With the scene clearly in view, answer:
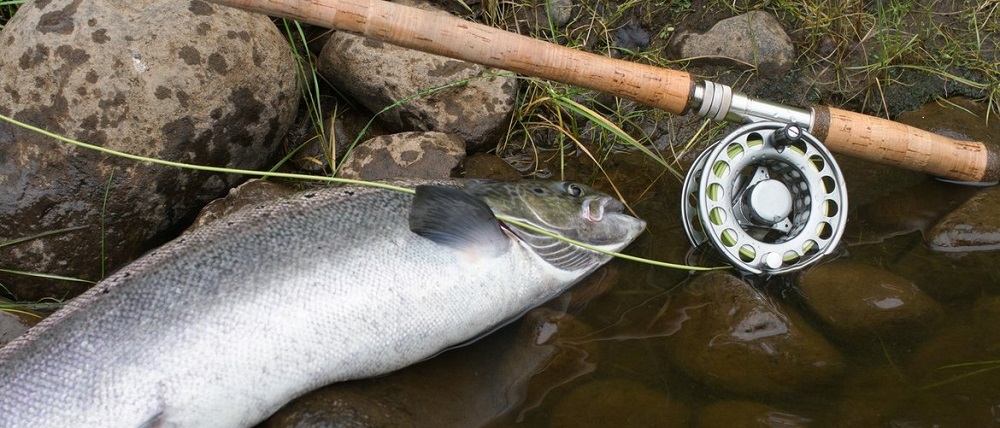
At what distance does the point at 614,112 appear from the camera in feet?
12.7

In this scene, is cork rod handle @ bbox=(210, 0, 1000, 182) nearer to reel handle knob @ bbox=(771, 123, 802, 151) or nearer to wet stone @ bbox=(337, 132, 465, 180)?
reel handle knob @ bbox=(771, 123, 802, 151)

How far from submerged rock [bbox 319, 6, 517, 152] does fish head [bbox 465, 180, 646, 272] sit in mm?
763

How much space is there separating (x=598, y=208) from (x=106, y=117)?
6.19ft

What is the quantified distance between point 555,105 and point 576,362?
4.73 feet

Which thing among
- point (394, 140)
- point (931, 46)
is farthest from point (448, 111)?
point (931, 46)

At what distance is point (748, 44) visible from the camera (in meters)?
3.93

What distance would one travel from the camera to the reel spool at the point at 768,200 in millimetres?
2934

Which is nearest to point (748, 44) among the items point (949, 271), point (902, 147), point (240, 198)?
point (902, 147)

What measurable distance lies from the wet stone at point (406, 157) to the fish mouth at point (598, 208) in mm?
720

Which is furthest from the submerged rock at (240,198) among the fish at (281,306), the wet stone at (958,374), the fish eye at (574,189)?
the wet stone at (958,374)

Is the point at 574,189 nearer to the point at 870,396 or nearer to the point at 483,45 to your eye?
the point at 483,45

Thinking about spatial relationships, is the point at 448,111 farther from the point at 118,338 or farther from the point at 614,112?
the point at 118,338

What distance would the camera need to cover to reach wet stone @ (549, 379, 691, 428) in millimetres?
2551

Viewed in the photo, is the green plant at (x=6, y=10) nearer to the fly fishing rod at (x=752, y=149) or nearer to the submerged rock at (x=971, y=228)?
the fly fishing rod at (x=752, y=149)
